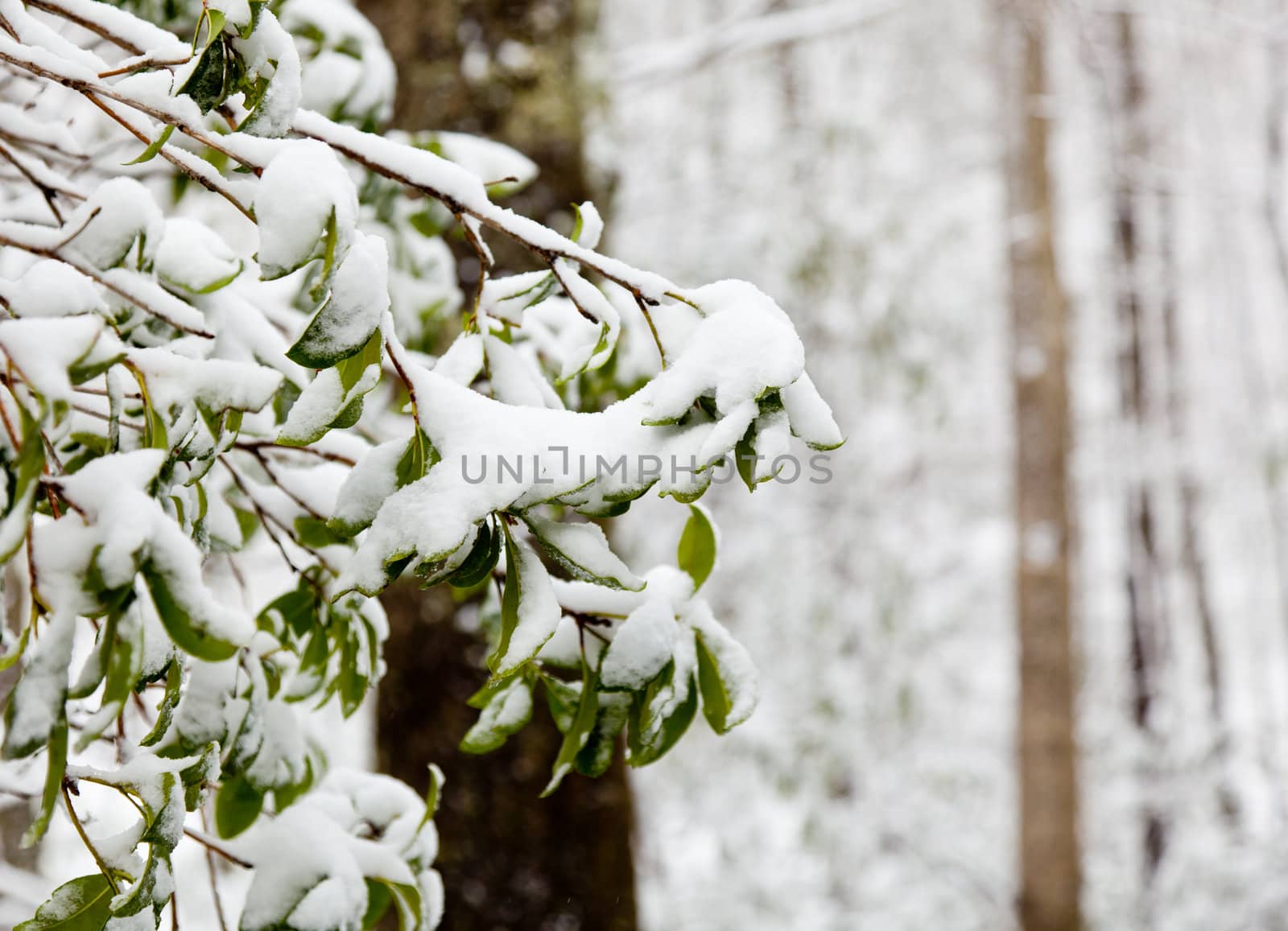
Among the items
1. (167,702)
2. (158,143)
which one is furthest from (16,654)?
(158,143)

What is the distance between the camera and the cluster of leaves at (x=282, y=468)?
531mm

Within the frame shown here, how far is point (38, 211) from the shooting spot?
100cm

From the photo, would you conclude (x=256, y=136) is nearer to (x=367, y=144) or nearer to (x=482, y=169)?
(x=367, y=144)

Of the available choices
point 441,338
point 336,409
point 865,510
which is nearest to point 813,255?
point 865,510

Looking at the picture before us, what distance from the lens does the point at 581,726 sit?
2.52ft

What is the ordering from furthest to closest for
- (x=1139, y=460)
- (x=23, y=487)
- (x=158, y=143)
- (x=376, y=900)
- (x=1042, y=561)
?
1. (x=1139, y=460)
2. (x=1042, y=561)
3. (x=376, y=900)
4. (x=158, y=143)
5. (x=23, y=487)

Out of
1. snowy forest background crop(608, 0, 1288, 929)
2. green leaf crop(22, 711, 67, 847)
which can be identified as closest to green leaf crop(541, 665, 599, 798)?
green leaf crop(22, 711, 67, 847)

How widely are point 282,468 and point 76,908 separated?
0.40 m

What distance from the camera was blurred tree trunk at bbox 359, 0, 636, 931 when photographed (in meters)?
1.79

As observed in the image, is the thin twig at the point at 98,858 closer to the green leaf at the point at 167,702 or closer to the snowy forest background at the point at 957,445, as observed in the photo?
the green leaf at the point at 167,702

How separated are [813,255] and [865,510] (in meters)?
1.92

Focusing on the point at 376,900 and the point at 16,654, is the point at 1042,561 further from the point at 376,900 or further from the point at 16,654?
the point at 16,654

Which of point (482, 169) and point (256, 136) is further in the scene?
point (482, 169)

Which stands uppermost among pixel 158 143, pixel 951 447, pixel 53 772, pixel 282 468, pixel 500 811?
pixel 951 447
